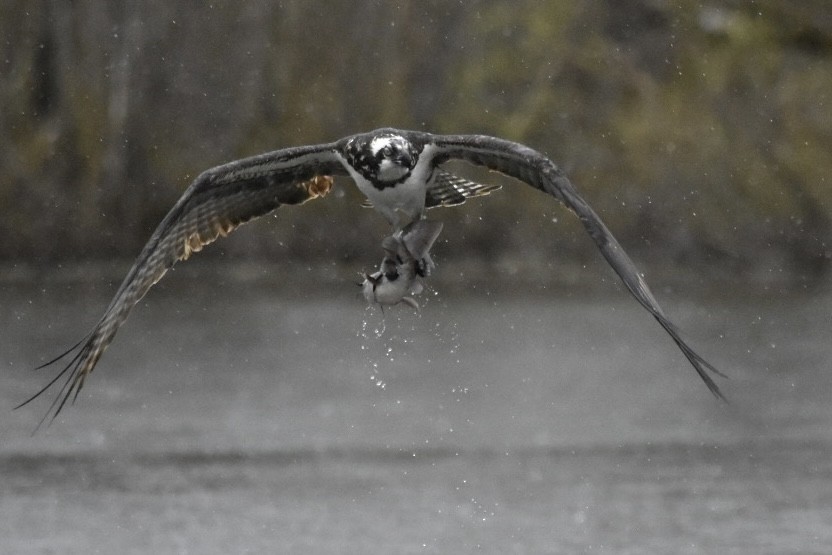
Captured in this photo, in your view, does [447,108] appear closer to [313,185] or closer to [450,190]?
[313,185]

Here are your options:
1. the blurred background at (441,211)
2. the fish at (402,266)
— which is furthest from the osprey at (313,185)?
the blurred background at (441,211)

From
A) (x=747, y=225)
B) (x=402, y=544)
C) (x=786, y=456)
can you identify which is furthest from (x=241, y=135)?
(x=402, y=544)

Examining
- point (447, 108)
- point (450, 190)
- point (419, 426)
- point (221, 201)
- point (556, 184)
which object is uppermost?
point (556, 184)

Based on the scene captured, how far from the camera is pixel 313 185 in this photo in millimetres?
7527

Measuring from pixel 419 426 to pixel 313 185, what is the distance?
15.9 feet

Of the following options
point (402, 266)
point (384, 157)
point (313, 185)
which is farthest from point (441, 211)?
point (402, 266)

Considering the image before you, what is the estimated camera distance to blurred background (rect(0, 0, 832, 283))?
18.2 m

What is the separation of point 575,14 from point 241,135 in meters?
3.99

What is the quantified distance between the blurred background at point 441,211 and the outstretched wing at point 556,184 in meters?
5.98

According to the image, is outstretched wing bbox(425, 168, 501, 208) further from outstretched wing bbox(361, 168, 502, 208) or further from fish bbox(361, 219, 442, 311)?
fish bbox(361, 219, 442, 311)

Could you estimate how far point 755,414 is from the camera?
41.0 ft

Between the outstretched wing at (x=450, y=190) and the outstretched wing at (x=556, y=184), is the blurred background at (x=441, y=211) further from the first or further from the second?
the outstretched wing at (x=556, y=184)

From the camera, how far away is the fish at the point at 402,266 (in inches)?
259

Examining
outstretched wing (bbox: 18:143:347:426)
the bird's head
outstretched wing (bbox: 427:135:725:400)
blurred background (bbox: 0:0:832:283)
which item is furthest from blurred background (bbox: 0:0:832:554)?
outstretched wing (bbox: 427:135:725:400)
